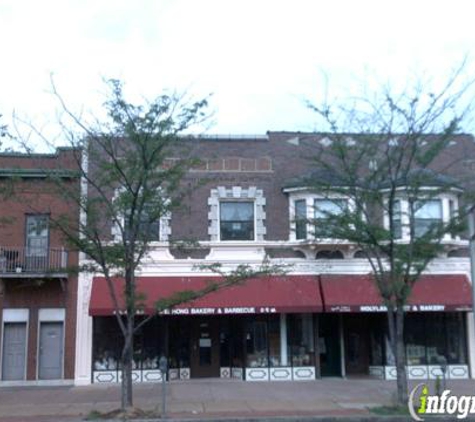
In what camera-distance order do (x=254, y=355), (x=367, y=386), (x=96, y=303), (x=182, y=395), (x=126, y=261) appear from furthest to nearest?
1. (x=254, y=355)
2. (x=96, y=303)
3. (x=367, y=386)
4. (x=182, y=395)
5. (x=126, y=261)

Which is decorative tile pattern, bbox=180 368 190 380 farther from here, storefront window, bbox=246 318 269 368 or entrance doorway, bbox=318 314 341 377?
entrance doorway, bbox=318 314 341 377

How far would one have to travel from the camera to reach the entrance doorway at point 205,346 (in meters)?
23.6

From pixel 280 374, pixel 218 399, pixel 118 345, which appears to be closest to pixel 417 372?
pixel 280 374

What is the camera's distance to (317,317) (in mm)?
23844

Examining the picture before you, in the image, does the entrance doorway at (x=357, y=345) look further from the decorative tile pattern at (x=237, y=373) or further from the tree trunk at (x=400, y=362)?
the tree trunk at (x=400, y=362)

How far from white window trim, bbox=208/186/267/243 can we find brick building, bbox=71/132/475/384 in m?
0.04

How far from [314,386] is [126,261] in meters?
8.21

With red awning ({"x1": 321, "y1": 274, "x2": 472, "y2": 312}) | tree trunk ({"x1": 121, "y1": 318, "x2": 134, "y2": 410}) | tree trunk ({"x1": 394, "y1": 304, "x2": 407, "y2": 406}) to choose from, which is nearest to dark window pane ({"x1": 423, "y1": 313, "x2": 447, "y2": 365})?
red awning ({"x1": 321, "y1": 274, "x2": 472, "y2": 312})

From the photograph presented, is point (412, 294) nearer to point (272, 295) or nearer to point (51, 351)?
point (272, 295)

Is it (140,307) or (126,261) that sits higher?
(126,261)

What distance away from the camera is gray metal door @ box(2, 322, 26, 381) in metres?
23.0

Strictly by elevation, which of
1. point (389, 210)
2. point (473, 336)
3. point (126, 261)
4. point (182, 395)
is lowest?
point (182, 395)

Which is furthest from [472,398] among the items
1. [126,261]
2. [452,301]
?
[126,261]

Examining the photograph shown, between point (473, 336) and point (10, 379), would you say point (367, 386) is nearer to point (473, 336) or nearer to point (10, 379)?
point (473, 336)
